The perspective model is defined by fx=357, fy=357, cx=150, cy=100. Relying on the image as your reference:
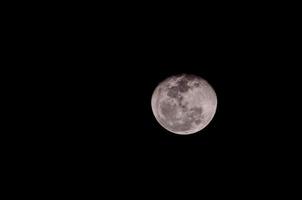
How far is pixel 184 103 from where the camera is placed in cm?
536

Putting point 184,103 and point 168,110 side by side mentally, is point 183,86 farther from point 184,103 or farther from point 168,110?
point 168,110

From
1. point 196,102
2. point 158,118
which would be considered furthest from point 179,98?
point 158,118

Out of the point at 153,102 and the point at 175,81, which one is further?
the point at 153,102

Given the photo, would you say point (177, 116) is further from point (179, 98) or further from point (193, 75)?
point (193, 75)

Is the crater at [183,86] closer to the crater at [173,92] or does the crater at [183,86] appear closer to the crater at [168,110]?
the crater at [173,92]

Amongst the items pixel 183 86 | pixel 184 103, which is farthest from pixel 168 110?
pixel 183 86

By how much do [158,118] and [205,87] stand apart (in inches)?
35.8

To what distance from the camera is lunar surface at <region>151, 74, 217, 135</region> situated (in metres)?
5.39

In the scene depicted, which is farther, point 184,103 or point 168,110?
point 168,110

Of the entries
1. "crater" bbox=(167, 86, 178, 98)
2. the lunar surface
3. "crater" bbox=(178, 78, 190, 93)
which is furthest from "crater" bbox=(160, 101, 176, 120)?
"crater" bbox=(178, 78, 190, 93)

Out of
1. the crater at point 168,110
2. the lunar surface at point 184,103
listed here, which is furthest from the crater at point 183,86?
the crater at point 168,110

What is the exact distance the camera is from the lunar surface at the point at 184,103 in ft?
17.7

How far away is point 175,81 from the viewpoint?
5.48m

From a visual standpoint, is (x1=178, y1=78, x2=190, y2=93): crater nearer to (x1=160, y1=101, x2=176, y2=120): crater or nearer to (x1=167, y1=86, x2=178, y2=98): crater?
(x1=167, y1=86, x2=178, y2=98): crater
